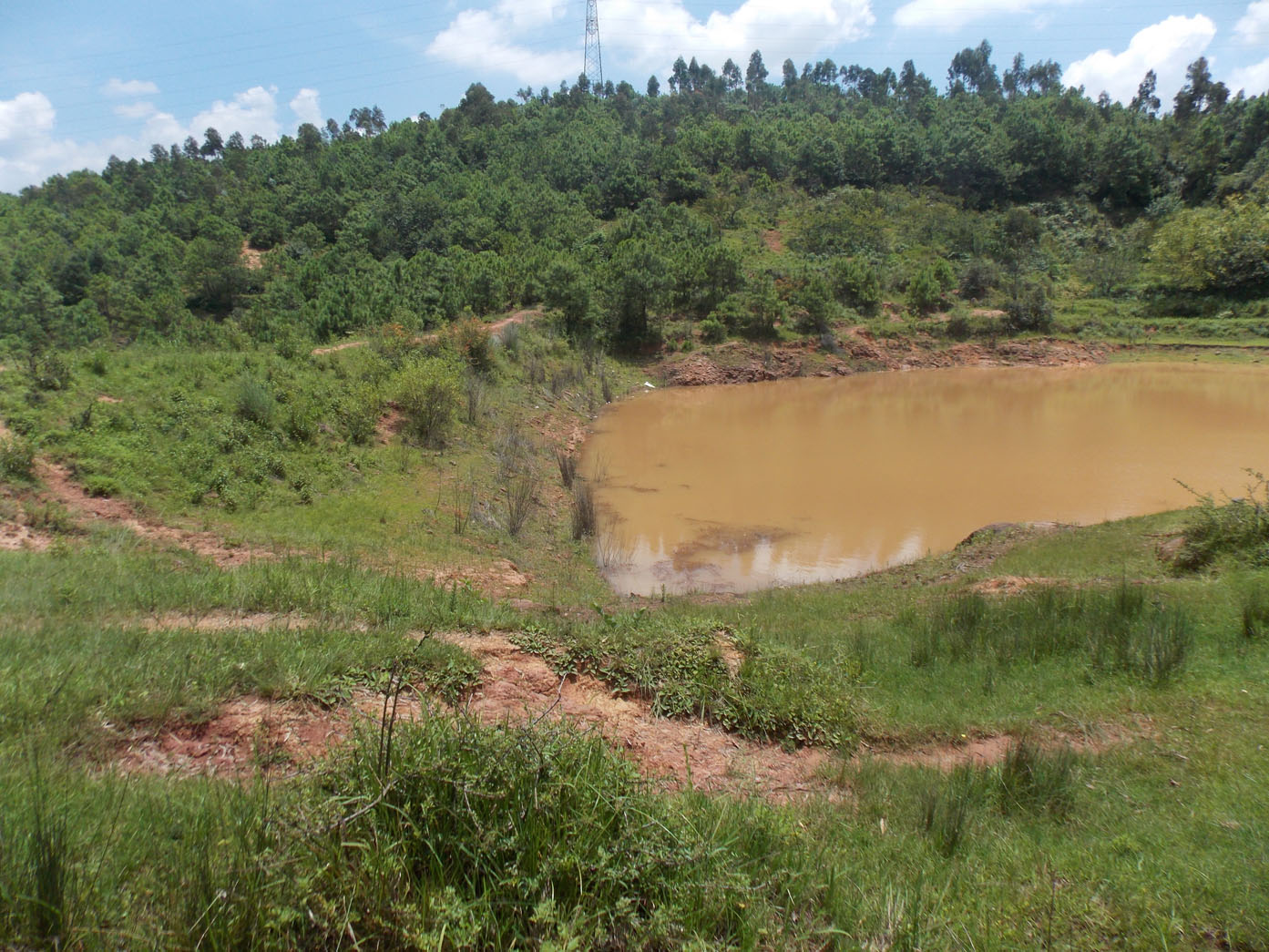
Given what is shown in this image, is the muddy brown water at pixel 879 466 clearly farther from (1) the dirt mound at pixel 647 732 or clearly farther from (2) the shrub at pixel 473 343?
(1) the dirt mound at pixel 647 732

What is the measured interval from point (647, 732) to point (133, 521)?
831 centimetres

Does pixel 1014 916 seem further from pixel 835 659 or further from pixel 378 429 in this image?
pixel 378 429

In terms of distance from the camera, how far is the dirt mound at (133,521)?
8.88 m

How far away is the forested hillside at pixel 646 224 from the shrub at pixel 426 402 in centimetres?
519

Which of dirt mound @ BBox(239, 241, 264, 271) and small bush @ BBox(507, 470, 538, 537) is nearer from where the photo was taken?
small bush @ BBox(507, 470, 538, 537)

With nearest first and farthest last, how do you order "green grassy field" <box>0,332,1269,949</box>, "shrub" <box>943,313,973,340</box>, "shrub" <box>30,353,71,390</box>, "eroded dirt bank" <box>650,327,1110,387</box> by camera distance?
"green grassy field" <box>0,332,1269,949</box> < "shrub" <box>30,353,71,390</box> < "eroded dirt bank" <box>650,327,1110,387</box> < "shrub" <box>943,313,973,340</box>

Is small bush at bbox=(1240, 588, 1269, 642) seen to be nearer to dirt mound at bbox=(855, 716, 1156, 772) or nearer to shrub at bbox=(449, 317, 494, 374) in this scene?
dirt mound at bbox=(855, 716, 1156, 772)

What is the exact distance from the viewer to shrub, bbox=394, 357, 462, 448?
16031mm

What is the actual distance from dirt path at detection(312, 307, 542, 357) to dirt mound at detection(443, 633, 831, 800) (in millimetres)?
14975

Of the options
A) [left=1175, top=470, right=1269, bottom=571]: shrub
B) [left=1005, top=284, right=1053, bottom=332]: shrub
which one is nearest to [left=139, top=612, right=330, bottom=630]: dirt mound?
[left=1175, top=470, right=1269, bottom=571]: shrub

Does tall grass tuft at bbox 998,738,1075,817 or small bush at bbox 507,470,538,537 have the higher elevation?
tall grass tuft at bbox 998,738,1075,817

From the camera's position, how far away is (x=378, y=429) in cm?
1553

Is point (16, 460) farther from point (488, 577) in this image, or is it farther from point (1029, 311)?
point (1029, 311)

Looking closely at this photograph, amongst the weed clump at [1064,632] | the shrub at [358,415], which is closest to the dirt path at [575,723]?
the weed clump at [1064,632]
